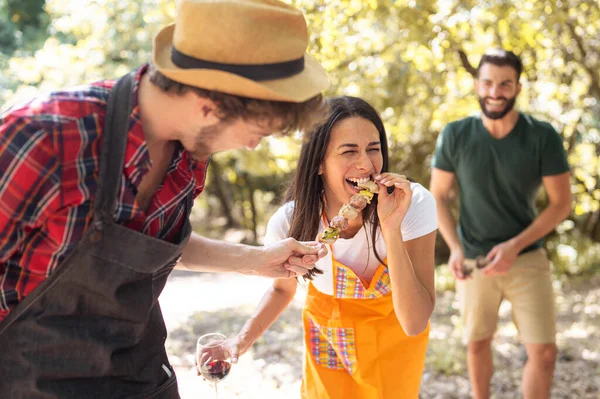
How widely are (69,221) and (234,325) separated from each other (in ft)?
17.9

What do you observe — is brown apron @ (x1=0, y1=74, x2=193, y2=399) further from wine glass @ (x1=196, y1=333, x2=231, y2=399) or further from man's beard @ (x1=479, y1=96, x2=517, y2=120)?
man's beard @ (x1=479, y1=96, x2=517, y2=120)

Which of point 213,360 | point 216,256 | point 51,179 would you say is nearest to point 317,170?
point 216,256

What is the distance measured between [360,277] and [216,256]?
30.2 inches

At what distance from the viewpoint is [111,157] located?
6.00 feet

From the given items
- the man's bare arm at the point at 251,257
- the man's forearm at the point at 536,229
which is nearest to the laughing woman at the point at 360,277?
the man's bare arm at the point at 251,257

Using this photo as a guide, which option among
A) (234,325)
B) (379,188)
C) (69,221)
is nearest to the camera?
(69,221)

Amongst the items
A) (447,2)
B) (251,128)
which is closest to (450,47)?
(447,2)

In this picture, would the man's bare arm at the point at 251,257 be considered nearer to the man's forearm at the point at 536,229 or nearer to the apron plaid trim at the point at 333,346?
the apron plaid trim at the point at 333,346

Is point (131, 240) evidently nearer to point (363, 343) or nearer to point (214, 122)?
point (214, 122)

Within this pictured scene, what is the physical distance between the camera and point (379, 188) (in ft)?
9.27

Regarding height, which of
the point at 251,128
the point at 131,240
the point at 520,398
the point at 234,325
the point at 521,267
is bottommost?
the point at 234,325

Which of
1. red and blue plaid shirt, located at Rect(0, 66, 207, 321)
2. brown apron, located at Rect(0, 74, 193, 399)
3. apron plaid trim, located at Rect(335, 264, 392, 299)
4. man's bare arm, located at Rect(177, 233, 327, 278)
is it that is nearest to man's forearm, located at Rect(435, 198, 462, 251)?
apron plaid trim, located at Rect(335, 264, 392, 299)

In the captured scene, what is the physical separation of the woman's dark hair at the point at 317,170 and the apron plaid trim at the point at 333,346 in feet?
1.26

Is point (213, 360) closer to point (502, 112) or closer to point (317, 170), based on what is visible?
point (317, 170)
